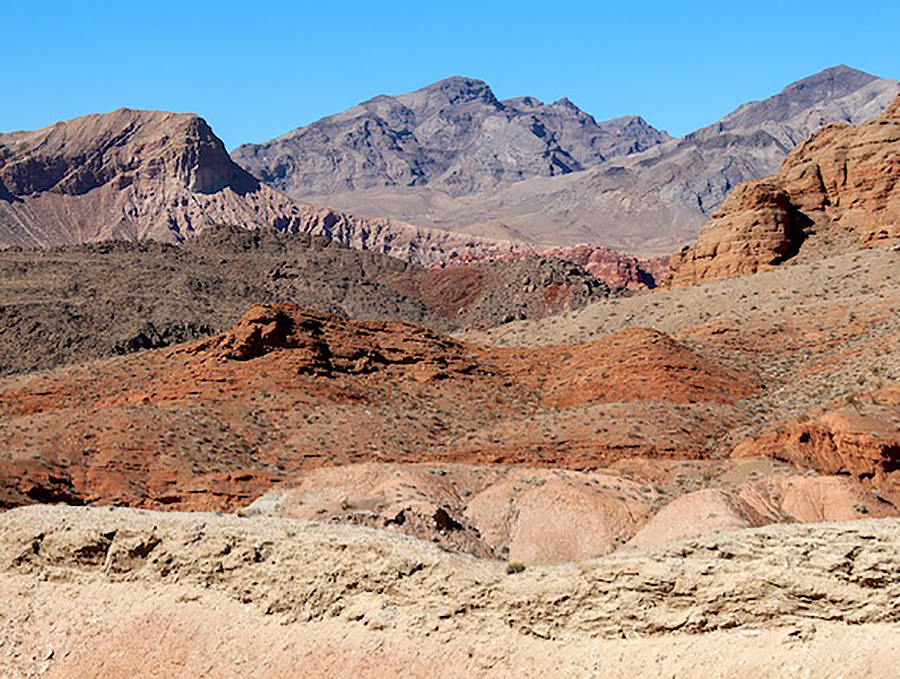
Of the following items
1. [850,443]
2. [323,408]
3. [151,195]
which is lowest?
[323,408]

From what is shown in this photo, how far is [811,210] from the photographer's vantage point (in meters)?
52.0

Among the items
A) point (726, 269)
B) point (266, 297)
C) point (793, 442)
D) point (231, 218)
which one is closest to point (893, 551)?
point (793, 442)

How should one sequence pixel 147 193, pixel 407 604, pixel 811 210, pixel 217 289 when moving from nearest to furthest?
pixel 407 604
pixel 811 210
pixel 217 289
pixel 147 193

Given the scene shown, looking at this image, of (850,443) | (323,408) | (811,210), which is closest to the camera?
(850,443)

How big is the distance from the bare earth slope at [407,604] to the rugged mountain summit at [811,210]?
41.8m

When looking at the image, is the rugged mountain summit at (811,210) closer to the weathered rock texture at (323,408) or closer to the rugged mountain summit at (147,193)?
the weathered rock texture at (323,408)

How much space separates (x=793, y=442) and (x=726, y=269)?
28296 mm

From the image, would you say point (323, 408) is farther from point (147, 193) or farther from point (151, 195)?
point (147, 193)

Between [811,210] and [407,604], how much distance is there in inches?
1848

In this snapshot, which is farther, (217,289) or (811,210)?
(217,289)

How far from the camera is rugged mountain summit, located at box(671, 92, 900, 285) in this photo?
161ft

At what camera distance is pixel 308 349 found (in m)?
33.3

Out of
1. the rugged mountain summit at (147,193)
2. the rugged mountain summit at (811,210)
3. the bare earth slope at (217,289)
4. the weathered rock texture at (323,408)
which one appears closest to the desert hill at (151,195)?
the rugged mountain summit at (147,193)

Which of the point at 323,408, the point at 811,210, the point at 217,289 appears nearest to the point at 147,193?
the point at 217,289
